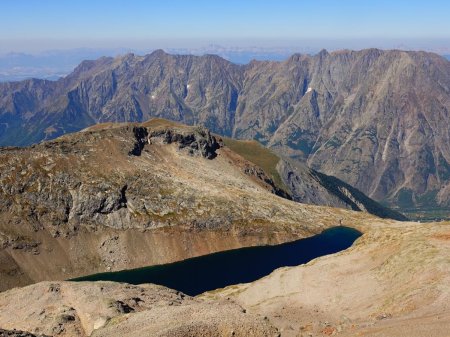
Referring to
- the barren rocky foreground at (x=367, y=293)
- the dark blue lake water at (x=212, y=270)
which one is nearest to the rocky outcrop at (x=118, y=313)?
the barren rocky foreground at (x=367, y=293)

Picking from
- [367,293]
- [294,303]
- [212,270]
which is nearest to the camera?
[367,293]

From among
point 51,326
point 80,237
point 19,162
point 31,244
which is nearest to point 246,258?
point 80,237

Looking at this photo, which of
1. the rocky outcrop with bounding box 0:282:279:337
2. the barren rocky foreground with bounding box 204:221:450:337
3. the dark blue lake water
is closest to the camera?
the rocky outcrop with bounding box 0:282:279:337

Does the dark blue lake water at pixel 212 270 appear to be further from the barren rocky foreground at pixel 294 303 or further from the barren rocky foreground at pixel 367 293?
the barren rocky foreground at pixel 294 303

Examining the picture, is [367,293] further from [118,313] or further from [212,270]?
[212,270]

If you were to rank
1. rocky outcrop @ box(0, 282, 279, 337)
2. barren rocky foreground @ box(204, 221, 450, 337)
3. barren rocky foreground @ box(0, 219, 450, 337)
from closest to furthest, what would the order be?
rocky outcrop @ box(0, 282, 279, 337), barren rocky foreground @ box(0, 219, 450, 337), barren rocky foreground @ box(204, 221, 450, 337)

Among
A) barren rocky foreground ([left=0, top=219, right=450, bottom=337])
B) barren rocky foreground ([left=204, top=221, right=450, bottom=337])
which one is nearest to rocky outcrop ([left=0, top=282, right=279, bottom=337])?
barren rocky foreground ([left=0, top=219, right=450, bottom=337])

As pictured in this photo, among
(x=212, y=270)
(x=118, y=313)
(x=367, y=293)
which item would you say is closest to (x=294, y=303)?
(x=367, y=293)

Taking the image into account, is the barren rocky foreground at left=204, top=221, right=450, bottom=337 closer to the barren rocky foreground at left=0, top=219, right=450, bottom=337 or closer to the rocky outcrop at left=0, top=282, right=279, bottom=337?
the barren rocky foreground at left=0, top=219, right=450, bottom=337

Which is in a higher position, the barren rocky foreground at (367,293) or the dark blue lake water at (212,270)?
the barren rocky foreground at (367,293)

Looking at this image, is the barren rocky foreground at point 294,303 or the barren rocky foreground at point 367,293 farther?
the barren rocky foreground at point 367,293

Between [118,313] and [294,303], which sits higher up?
Result: [118,313]

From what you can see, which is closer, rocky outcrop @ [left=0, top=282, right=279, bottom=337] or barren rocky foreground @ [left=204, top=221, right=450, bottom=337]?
rocky outcrop @ [left=0, top=282, right=279, bottom=337]
